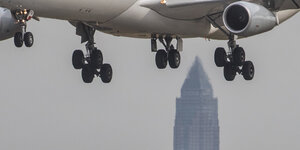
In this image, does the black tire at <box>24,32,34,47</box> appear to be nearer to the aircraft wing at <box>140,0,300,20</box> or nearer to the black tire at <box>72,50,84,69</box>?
the aircraft wing at <box>140,0,300,20</box>

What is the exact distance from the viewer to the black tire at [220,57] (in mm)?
58531

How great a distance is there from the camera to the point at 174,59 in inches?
2314

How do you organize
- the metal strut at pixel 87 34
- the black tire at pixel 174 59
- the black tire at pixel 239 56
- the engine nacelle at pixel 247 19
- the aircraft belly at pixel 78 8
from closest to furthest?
the aircraft belly at pixel 78 8 < the engine nacelle at pixel 247 19 < the metal strut at pixel 87 34 < the black tire at pixel 239 56 < the black tire at pixel 174 59

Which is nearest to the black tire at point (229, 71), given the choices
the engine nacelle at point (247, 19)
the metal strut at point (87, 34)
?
the engine nacelle at point (247, 19)

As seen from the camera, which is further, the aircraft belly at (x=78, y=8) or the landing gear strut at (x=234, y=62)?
the landing gear strut at (x=234, y=62)

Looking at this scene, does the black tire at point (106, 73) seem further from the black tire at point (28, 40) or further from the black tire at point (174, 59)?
the black tire at point (28, 40)

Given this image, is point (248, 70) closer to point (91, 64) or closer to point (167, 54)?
point (167, 54)

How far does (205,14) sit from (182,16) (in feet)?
3.67

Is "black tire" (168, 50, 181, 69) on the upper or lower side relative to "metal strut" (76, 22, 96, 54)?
lower

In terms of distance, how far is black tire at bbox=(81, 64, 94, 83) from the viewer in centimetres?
5875

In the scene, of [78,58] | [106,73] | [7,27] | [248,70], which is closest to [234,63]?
[248,70]

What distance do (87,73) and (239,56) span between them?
7.58m

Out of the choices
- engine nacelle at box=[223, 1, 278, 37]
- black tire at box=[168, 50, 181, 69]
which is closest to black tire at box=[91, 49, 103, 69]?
black tire at box=[168, 50, 181, 69]

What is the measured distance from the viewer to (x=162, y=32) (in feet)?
184
